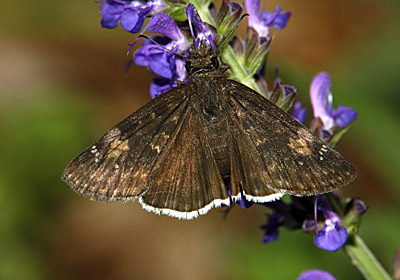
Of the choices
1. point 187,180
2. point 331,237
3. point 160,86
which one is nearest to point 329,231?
point 331,237

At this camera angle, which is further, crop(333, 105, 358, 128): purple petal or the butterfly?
crop(333, 105, 358, 128): purple petal

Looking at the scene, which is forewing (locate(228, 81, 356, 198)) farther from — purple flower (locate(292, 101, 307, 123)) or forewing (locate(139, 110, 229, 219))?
purple flower (locate(292, 101, 307, 123))

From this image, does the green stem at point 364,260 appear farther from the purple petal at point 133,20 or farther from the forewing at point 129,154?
the purple petal at point 133,20

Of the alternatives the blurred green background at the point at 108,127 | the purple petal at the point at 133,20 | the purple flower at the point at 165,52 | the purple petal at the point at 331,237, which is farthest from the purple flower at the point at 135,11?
the blurred green background at the point at 108,127

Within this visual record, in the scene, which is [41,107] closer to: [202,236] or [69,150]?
[69,150]

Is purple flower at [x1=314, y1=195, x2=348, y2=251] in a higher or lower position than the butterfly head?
lower

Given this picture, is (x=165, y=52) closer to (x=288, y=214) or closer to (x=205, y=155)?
(x=205, y=155)

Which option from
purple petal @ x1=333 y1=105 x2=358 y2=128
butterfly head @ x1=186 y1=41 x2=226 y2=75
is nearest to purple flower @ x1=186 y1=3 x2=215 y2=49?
butterfly head @ x1=186 y1=41 x2=226 y2=75
